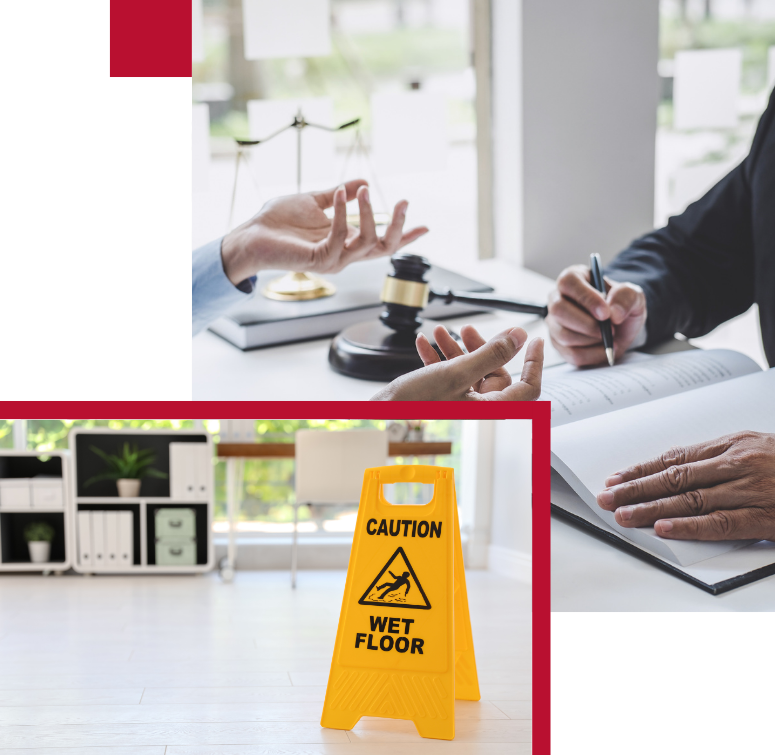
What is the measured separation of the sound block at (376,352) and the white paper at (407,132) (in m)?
0.28

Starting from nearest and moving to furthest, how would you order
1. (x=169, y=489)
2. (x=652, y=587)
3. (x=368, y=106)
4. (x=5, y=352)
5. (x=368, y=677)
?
1. (x=652, y=587)
2. (x=368, y=106)
3. (x=5, y=352)
4. (x=368, y=677)
5. (x=169, y=489)

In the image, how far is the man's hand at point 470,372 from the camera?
3.96 ft

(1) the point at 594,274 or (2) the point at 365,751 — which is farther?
(2) the point at 365,751

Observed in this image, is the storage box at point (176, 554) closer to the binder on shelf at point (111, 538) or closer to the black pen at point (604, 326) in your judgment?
the binder on shelf at point (111, 538)

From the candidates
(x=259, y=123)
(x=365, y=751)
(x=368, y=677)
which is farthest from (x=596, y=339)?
(x=365, y=751)

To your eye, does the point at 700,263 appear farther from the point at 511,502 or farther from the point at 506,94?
the point at 511,502

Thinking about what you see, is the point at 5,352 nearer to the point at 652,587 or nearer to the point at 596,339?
the point at 596,339

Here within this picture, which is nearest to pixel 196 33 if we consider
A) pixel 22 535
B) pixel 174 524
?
pixel 174 524

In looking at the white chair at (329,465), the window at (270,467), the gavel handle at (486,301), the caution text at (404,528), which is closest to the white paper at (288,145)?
the gavel handle at (486,301)

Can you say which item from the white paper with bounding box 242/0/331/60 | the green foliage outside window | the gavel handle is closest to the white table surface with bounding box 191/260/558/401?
the gavel handle

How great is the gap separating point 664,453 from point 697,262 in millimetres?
350

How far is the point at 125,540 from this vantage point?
3254 mm

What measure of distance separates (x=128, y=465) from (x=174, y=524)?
1.07ft

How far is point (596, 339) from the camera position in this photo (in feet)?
4.17
